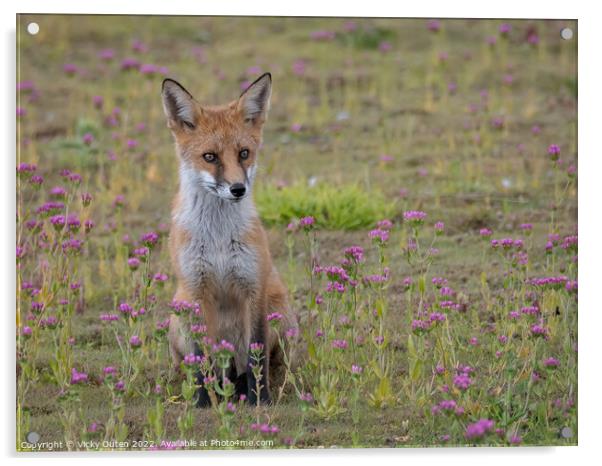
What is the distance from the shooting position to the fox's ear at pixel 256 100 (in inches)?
219

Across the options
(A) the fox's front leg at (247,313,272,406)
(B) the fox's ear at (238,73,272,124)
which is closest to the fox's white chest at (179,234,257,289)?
(A) the fox's front leg at (247,313,272,406)

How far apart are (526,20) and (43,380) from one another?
362 centimetres

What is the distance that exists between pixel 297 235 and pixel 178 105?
2662mm

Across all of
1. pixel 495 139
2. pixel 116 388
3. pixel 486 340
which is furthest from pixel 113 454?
pixel 495 139

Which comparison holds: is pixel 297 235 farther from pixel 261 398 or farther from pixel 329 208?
pixel 261 398

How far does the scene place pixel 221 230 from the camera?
5.54 metres

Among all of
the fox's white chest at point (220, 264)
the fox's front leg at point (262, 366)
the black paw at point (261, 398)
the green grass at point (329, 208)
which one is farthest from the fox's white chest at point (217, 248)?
the green grass at point (329, 208)

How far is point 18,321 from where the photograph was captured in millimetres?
5523

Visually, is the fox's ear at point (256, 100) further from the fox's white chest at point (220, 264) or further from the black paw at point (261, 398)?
the black paw at point (261, 398)

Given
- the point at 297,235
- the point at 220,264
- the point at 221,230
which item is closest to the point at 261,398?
the point at 220,264

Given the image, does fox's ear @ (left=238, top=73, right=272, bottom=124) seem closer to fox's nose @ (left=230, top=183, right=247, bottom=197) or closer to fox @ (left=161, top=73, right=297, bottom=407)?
fox @ (left=161, top=73, right=297, bottom=407)

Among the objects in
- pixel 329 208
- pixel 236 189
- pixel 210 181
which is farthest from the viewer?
pixel 329 208
